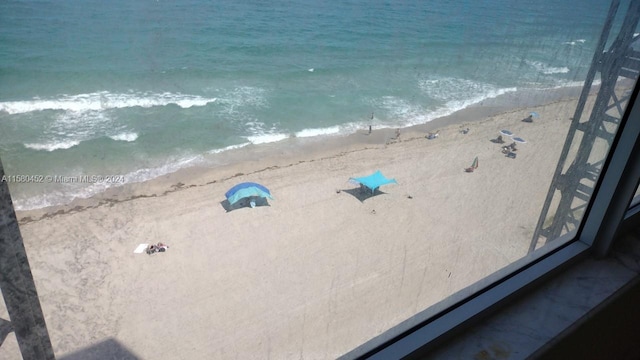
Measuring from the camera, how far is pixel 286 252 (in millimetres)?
2496

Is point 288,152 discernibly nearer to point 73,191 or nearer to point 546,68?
point 546,68

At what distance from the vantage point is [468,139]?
2.04m

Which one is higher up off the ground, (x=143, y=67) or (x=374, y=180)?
(x=143, y=67)

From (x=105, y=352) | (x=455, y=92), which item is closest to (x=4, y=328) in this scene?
(x=105, y=352)

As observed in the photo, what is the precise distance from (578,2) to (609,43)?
29cm

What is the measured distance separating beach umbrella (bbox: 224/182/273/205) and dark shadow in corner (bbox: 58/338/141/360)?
174cm

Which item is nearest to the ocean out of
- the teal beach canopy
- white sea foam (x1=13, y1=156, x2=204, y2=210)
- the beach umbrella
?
white sea foam (x1=13, y1=156, x2=204, y2=210)

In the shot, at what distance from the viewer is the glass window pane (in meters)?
0.81

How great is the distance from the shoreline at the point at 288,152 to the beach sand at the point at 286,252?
11 millimetres

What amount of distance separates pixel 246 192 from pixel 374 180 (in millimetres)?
970

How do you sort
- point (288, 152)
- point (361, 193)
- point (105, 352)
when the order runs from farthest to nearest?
1. point (288, 152)
2. point (361, 193)
3. point (105, 352)

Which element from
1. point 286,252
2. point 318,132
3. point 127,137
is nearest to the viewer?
point 127,137

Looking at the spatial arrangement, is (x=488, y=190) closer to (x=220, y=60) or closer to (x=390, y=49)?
(x=390, y=49)

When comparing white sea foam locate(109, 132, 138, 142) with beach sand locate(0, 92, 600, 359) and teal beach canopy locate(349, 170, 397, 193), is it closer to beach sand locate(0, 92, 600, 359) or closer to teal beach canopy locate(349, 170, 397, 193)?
beach sand locate(0, 92, 600, 359)
